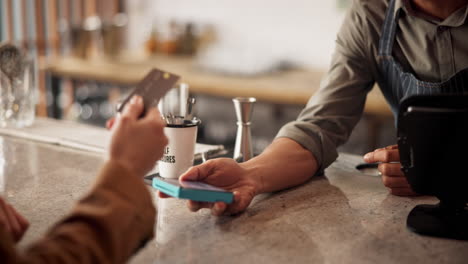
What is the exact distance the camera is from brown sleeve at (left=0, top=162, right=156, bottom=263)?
64cm

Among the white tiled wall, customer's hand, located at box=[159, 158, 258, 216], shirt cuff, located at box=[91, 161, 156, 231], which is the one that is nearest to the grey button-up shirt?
customer's hand, located at box=[159, 158, 258, 216]

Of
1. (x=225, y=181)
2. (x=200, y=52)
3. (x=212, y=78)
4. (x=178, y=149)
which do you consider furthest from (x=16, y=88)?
(x=200, y=52)

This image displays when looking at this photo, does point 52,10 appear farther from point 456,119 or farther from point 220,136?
point 456,119

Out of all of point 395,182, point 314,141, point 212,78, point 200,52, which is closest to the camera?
point 395,182

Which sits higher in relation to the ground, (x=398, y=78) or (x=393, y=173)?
(x=398, y=78)

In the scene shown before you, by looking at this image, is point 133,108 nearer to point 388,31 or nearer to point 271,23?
point 388,31

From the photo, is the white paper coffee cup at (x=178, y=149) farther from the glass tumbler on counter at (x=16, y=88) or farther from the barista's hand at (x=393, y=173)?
the glass tumbler on counter at (x=16, y=88)

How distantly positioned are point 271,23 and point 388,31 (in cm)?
273

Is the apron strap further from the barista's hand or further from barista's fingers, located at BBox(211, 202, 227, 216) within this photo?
barista's fingers, located at BBox(211, 202, 227, 216)

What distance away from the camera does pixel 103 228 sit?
2.23ft

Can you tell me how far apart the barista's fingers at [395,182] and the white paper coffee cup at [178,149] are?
443 mm

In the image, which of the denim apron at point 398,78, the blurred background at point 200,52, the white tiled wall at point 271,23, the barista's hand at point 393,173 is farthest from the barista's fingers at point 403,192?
the white tiled wall at point 271,23

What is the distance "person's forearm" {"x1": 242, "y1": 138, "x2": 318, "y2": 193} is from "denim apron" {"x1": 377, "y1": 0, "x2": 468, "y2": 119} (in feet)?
1.08

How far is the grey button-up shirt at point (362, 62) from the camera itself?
4.32ft
